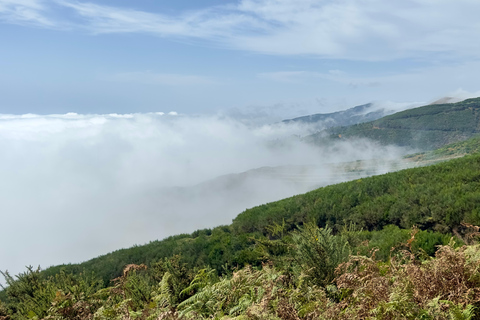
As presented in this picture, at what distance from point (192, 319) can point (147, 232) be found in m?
113

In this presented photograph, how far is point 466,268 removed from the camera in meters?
3.60

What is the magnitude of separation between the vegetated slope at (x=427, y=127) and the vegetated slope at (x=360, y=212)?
327 ft

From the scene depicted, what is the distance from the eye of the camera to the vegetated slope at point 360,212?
15047 millimetres

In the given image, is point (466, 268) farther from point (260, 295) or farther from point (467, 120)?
point (467, 120)

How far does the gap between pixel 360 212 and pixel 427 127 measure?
121 meters

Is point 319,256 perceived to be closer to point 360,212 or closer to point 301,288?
point 301,288

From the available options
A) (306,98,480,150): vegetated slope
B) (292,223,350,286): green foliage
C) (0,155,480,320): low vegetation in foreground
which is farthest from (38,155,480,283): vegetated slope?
(306,98,480,150): vegetated slope

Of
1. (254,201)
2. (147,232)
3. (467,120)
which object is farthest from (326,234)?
(467,120)

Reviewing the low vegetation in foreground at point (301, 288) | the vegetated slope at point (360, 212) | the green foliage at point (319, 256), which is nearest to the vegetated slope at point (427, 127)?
the vegetated slope at point (360, 212)

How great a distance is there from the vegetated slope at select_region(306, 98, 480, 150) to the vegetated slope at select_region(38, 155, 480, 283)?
3920 inches

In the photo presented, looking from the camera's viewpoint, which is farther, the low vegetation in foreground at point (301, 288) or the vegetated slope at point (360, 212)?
the vegetated slope at point (360, 212)

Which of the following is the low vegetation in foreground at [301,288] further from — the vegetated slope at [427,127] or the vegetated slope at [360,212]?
the vegetated slope at [427,127]

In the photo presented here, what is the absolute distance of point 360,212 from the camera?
19.4m

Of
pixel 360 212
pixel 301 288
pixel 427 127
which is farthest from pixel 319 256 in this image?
pixel 427 127
